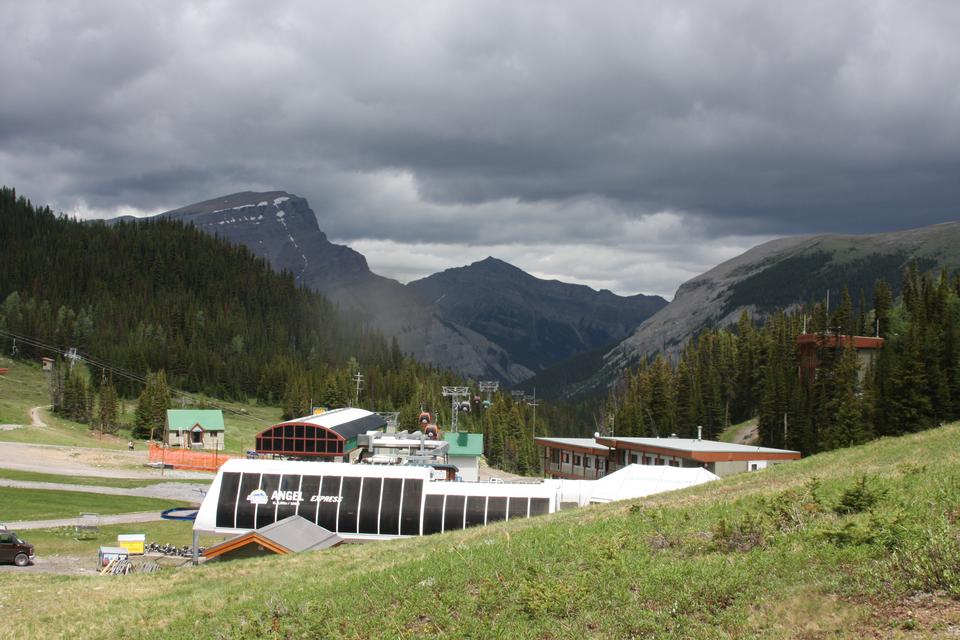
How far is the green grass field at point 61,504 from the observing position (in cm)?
5769

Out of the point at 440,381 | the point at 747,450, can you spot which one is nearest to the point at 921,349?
the point at 747,450

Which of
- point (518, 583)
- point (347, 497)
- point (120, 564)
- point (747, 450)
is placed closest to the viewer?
point (518, 583)

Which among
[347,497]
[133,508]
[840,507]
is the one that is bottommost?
[133,508]

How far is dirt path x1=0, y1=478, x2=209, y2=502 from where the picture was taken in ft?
232

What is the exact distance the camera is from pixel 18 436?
99.4 metres

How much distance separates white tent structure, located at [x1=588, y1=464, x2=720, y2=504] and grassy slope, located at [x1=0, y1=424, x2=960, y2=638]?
2241cm

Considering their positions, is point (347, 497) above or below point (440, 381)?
below

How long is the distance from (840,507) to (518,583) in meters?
7.70

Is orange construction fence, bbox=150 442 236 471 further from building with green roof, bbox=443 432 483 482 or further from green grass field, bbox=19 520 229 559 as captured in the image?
green grass field, bbox=19 520 229 559

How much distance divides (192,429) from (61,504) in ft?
175

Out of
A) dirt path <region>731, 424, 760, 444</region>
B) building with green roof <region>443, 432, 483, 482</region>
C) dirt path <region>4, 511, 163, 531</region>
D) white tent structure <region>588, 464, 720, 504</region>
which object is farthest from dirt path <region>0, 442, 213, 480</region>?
dirt path <region>731, 424, 760, 444</region>

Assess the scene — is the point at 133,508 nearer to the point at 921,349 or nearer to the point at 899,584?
the point at 899,584

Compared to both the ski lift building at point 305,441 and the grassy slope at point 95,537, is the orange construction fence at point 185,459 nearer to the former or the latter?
the ski lift building at point 305,441

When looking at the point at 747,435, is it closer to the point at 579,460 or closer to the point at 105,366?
the point at 579,460
